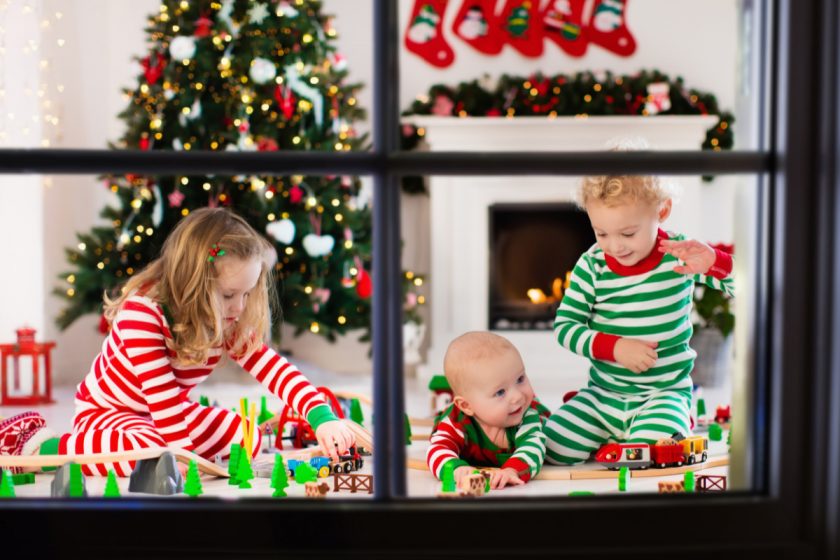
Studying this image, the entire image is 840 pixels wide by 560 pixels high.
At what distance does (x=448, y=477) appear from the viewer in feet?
5.37

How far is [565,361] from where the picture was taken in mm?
4441

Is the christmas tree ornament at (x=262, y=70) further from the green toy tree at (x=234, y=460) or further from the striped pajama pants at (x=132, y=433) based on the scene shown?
the green toy tree at (x=234, y=460)

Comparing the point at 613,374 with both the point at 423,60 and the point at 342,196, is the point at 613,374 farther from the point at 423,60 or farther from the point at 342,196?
the point at 423,60

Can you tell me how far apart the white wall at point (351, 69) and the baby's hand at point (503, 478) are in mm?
3071

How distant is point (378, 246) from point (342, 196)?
10.1ft

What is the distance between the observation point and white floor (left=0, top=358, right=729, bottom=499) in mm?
1620

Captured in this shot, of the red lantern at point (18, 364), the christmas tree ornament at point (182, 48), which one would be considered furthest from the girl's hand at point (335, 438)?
the christmas tree ornament at point (182, 48)

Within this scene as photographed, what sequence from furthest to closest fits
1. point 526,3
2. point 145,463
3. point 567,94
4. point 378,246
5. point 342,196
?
1. point 526,3
2. point 567,94
3. point 342,196
4. point 145,463
5. point 378,246

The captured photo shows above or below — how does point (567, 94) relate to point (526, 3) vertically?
below

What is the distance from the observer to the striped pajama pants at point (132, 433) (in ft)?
5.95

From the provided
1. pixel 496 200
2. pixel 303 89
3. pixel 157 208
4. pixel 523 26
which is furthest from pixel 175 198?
pixel 523 26

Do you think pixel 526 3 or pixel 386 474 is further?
pixel 526 3

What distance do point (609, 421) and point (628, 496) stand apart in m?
0.98

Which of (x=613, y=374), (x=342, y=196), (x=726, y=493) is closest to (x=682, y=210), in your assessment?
(x=342, y=196)
